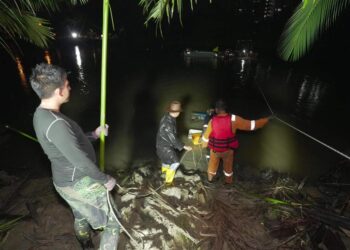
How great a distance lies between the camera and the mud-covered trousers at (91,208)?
2.59 m

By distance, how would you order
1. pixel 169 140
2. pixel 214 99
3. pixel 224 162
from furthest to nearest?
pixel 214 99 → pixel 224 162 → pixel 169 140

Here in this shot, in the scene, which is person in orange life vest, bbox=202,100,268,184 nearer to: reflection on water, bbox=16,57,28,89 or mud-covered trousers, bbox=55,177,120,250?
mud-covered trousers, bbox=55,177,120,250

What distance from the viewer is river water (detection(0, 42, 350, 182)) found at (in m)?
6.69

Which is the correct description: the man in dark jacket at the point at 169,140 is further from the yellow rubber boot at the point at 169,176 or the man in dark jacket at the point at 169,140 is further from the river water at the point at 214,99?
the river water at the point at 214,99

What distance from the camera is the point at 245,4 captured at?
59.4m

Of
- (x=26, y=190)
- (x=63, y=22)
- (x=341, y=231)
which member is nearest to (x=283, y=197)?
(x=341, y=231)

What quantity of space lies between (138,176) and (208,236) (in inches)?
77.0

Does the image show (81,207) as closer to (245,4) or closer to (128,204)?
(128,204)

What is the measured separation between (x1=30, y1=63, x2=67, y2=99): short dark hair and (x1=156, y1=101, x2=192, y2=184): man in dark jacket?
2.30 metres

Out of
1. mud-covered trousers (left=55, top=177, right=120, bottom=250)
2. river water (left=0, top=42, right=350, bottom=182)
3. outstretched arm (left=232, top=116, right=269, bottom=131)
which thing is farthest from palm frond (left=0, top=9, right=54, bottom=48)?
river water (left=0, top=42, right=350, bottom=182)

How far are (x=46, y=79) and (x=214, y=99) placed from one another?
394 inches

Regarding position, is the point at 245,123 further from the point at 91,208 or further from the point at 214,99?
the point at 214,99

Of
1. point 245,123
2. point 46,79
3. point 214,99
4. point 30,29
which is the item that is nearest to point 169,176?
point 245,123

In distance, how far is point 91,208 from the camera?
2.71 meters
